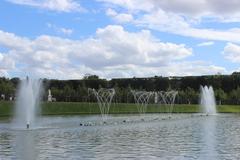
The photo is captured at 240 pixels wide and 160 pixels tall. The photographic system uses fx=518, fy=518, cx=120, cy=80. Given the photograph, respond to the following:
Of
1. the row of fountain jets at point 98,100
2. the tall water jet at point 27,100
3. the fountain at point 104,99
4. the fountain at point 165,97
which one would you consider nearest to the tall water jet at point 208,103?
the row of fountain jets at point 98,100

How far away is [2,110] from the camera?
312ft

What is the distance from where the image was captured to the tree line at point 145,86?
492ft

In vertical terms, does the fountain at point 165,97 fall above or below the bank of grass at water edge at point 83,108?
above

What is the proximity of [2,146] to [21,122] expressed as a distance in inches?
951

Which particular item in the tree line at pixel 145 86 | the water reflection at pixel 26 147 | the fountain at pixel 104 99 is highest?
the tree line at pixel 145 86

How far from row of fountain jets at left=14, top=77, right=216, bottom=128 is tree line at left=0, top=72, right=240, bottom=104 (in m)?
5.68

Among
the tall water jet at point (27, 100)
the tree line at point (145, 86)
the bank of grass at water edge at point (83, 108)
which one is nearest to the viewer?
the tall water jet at point (27, 100)

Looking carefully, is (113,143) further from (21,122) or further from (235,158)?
(21,122)

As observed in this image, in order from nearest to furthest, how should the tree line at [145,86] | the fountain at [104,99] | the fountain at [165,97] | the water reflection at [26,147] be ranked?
1. the water reflection at [26,147]
2. the fountain at [104,99]
3. the fountain at [165,97]
4. the tree line at [145,86]

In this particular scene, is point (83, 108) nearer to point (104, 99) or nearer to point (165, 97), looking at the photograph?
point (104, 99)

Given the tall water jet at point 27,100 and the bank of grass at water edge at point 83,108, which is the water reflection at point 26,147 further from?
the bank of grass at water edge at point 83,108

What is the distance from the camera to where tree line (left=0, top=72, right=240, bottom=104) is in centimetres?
14988

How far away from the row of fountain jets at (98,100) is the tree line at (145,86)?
5676 millimetres

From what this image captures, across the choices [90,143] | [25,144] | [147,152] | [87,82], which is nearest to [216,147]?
[147,152]
